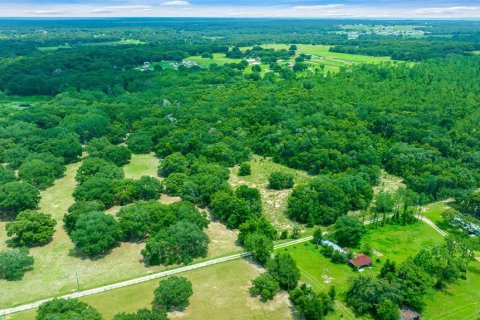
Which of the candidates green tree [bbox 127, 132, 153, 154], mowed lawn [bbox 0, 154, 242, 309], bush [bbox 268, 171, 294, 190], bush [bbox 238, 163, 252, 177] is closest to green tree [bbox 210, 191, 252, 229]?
mowed lawn [bbox 0, 154, 242, 309]

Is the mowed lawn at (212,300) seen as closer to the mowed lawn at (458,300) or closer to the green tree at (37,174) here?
the mowed lawn at (458,300)

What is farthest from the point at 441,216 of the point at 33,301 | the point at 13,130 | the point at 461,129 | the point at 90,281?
the point at 13,130

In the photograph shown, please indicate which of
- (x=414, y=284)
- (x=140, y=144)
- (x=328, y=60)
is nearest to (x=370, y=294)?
(x=414, y=284)

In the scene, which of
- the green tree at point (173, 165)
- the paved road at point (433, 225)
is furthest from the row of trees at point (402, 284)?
the green tree at point (173, 165)

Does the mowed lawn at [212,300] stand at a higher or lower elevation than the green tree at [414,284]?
lower

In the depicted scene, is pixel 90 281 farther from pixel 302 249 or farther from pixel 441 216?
pixel 441 216

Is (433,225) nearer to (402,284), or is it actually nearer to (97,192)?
(402,284)

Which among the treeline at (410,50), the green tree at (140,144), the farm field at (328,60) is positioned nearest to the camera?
the green tree at (140,144)

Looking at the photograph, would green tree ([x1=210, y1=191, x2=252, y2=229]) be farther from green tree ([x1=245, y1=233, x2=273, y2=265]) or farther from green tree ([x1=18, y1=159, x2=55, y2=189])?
green tree ([x1=18, y1=159, x2=55, y2=189])
